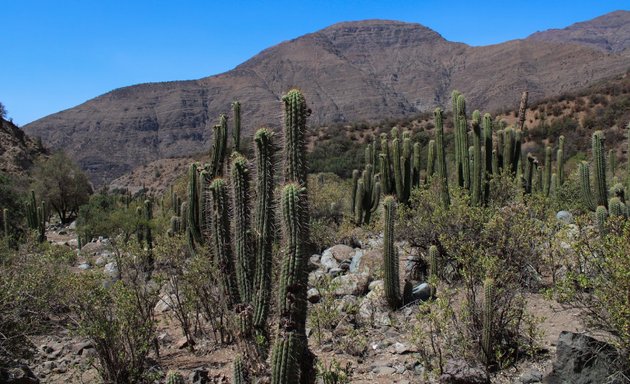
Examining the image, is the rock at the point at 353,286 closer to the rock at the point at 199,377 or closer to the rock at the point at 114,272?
the rock at the point at 199,377

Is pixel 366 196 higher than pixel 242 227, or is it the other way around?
pixel 242 227

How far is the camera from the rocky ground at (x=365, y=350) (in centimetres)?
594

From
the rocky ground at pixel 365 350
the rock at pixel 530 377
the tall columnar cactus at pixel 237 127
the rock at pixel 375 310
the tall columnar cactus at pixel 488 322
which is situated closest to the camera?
the rocky ground at pixel 365 350

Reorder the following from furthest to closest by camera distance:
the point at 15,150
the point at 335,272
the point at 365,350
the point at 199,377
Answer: the point at 15,150
the point at 335,272
the point at 365,350
the point at 199,377

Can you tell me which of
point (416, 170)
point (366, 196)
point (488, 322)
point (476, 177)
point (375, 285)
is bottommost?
point (375, 285)

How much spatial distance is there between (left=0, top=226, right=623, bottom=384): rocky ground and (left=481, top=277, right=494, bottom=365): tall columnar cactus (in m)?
0.27

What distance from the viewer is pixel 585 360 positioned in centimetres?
560

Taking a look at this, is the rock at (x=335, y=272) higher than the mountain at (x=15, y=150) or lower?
lower

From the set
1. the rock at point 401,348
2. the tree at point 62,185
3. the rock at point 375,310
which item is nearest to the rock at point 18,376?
the rock at point 375,310

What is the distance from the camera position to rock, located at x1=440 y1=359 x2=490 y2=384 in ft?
19.4

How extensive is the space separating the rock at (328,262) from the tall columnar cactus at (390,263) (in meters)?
3.68

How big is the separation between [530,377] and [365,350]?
8.07 feet

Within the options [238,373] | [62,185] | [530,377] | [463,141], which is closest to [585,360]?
[530,377]

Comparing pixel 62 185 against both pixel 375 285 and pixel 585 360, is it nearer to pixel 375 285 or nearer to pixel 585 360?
pixel 375 285
